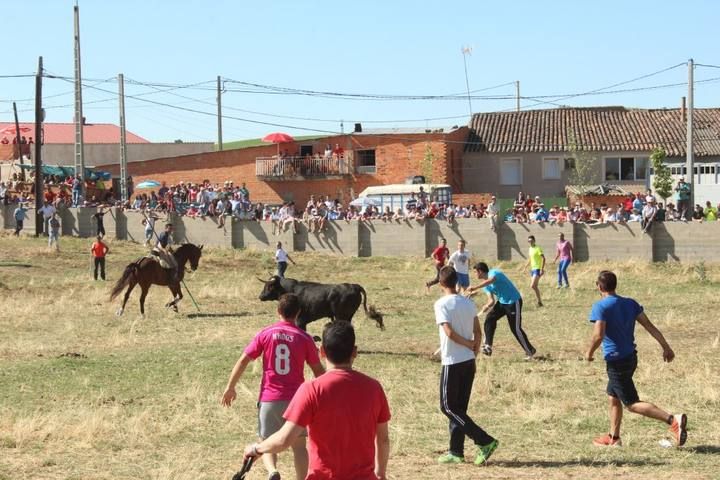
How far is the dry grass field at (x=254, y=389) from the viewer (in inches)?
416

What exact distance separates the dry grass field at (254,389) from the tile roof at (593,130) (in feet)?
97.2

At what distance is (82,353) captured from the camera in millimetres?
19094

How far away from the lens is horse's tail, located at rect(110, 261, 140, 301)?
81.1 ft

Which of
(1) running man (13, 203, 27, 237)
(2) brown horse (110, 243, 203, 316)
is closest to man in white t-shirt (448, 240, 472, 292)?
(2) brown horse (110, 243, 203, 316)

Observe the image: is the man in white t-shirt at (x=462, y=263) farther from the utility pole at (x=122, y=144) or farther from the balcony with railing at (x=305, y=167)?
the balcony with railing at (x=305, y=167)

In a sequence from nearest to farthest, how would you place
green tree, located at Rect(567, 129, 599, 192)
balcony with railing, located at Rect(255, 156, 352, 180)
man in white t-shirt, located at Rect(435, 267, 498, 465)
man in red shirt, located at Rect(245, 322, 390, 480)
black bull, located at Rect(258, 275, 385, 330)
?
man in red shirt, located at Rect(245, 322, 390, 480), man in white t-shirt, located at Rect(435, 267, 498, 465), black bull, located at Rect(258, 275, 385, 330), green tree, located at Rect(567, 129, 599, 192), balcony with railing, located at Rect(255, 156, 352, 180)

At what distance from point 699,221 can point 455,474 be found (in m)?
30.8

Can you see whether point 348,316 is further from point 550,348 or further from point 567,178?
point 567,178

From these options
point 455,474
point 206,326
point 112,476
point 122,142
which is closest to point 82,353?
point 206,326

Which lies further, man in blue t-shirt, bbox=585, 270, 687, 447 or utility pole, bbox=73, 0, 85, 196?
utility pole, bbox=73, 0, 85, 196

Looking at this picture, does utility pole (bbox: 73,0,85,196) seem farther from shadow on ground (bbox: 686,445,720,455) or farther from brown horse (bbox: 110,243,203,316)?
→ shadow on ground (bbox: 686,445,720,455)

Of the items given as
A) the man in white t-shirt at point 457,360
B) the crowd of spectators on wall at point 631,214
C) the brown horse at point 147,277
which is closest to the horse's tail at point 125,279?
the brown horse at point 147,277

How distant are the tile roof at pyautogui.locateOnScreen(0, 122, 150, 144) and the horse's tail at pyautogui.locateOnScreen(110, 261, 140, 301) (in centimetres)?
5477

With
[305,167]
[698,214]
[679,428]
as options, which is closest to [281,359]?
[679,428]
